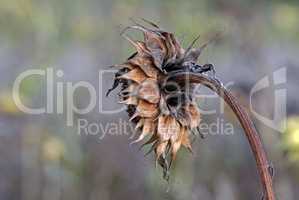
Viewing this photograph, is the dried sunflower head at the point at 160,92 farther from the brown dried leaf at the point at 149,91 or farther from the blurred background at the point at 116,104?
the blurred background at the point at 116,104

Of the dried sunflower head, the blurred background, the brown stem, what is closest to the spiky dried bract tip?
the dried sunflower head

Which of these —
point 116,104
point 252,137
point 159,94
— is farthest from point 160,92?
point 116,104

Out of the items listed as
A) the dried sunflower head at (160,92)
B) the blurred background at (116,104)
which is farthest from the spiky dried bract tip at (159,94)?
the blurred background at (116,104)

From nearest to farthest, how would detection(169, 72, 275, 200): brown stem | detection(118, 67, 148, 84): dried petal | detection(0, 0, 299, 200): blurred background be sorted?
detection(169, 72, 275, 200): brown stem, detection(118, 67, 148, 84): dried petal, detection(0, 0, 299, 200): blurred background

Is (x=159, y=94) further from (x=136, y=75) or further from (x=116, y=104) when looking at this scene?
(x=116, y=104)

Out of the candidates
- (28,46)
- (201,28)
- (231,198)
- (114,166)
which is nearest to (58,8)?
(28,46)

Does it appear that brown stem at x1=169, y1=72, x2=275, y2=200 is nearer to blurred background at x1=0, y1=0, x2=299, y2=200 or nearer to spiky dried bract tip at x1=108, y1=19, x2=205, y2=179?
spiky dried bract tip at x1=108, y1=19, x2=205, y2=179
